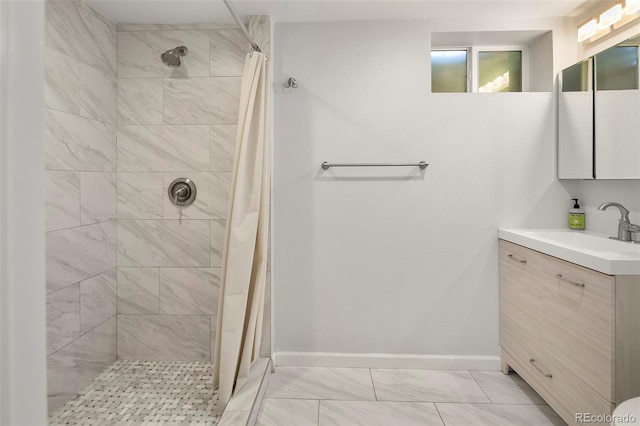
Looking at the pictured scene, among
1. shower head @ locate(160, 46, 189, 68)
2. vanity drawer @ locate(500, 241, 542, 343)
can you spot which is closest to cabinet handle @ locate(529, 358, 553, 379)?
vanity drawer @ locate(500, 241, 542, 343)

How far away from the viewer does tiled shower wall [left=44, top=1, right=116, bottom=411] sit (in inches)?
76.9

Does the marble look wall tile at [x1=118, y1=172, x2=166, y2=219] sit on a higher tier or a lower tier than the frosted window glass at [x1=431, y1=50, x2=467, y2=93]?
lower

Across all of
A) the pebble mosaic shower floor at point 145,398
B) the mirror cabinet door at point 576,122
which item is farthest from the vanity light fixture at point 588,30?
the pebble mosaic shower floor at point 145,398

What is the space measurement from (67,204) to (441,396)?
7.52ft

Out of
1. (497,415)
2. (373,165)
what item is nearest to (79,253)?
(373,165)

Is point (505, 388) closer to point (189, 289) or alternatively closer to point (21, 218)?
point (189, 289)

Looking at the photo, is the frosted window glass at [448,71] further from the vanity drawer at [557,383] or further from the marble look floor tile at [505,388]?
the marble look floor tile at [505,388]

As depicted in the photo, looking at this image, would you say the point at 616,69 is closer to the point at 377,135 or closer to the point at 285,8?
the point at 377,135

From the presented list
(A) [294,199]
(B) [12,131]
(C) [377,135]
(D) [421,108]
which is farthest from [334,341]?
(B) [12,131]

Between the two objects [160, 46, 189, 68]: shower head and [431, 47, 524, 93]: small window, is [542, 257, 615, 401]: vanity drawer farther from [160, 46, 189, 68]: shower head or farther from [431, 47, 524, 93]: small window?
[160, 46, 189, 68]: shower head

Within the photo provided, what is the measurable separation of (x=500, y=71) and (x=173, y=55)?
7.12 ft

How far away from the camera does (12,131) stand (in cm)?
49

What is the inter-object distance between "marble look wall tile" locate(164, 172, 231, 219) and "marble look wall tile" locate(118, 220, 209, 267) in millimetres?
53

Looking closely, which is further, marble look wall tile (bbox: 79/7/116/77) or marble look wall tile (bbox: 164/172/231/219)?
marble look wall tile (bbox: 164/172/231/219)
